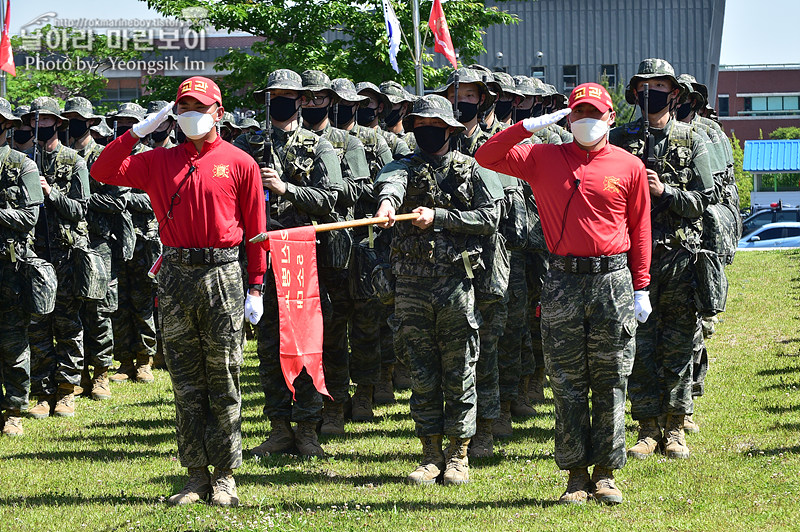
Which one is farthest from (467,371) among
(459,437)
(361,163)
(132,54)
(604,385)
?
(132,54)

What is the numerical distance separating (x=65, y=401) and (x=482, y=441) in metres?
4.64

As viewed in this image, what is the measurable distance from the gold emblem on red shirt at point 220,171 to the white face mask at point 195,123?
0.23 metres

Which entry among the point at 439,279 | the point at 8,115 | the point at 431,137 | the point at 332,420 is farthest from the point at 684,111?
the point at 8,115

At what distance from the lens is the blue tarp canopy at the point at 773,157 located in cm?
6166

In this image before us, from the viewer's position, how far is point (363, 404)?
1030cm

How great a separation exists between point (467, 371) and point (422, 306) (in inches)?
22.7

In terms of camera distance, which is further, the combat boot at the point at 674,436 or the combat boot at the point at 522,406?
the combat boot at the point at 522,406

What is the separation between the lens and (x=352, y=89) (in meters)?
11.9

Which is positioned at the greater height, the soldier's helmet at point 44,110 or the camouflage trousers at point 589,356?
the soldier's helmet at point 44,110

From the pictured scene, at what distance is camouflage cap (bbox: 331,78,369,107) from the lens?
37.0 ft

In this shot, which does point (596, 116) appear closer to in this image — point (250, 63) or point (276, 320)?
point (276, 320)

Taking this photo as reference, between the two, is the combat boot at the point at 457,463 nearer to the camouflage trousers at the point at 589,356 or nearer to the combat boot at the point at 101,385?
the camouflage trousers at the point at 589,356

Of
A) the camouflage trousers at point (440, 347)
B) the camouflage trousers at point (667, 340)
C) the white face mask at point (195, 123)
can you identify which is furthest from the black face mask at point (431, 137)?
the camouflage trousers at point (667, 340)

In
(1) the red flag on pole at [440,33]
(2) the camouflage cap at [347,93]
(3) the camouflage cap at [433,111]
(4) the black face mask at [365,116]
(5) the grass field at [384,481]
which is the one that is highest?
(1) the red flag on pole at [440,33]
